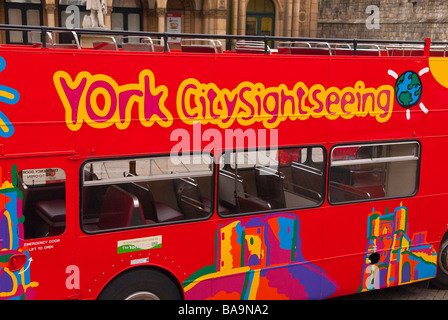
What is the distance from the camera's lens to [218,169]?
20.2ft

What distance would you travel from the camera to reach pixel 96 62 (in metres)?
5.49

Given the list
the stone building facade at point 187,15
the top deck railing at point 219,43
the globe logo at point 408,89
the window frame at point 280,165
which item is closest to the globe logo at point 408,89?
the globe logo at point 408,89

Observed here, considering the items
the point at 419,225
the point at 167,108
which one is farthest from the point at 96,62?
the point at 419,225

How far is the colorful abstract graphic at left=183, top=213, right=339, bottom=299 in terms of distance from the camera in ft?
20.7

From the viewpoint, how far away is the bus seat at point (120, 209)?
5.84 meters

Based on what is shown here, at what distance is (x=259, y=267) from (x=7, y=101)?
2.98 metres

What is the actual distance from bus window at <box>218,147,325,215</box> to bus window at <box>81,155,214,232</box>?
1.20 ft

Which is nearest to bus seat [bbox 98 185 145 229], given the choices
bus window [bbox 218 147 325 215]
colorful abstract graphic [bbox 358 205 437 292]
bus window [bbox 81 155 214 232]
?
bus window [bbox 81 155 214 232]

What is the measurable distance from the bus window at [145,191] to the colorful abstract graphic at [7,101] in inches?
28.7

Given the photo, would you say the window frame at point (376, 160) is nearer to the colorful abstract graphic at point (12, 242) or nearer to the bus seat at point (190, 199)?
the bus seat at point (190, 199)

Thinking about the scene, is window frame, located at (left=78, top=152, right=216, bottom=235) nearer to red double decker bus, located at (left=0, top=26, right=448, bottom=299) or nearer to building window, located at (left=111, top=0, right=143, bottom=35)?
red double decker bus, located at (left=0, top=26, right=448, bottom=299)

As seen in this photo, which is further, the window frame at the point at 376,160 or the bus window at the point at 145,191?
the window frame at the point at 376,160

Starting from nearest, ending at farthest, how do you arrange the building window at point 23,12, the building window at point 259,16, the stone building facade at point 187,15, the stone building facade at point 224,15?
the building window at point 23,12 < the stone building facade at point 187,15 < the stone building facade at point 224,15 < the building window at point 259,16
